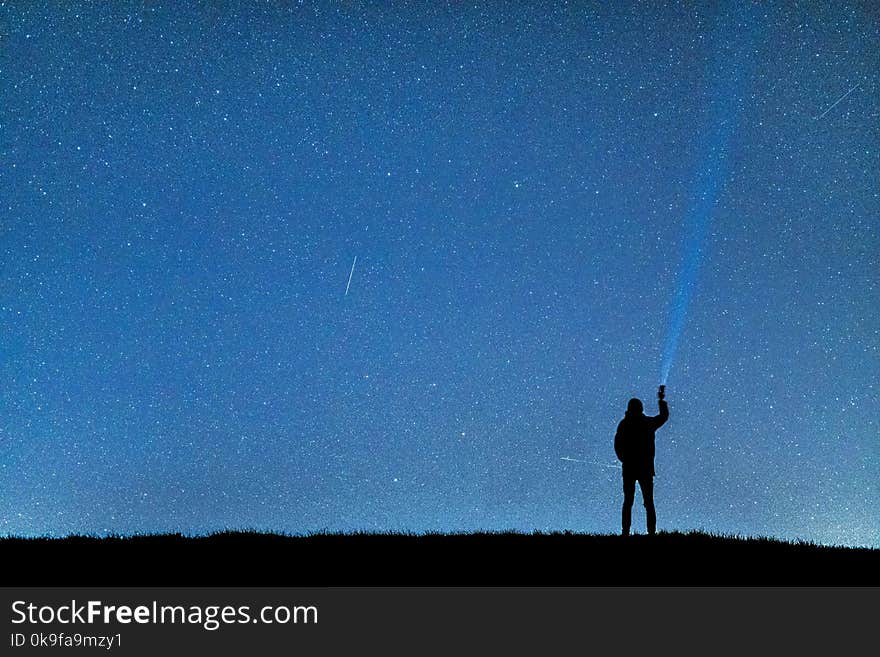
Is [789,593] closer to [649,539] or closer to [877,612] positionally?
[877,612]

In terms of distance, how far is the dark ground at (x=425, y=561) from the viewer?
24.4 ft

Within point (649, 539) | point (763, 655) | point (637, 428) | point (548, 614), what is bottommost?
point (763, 655)

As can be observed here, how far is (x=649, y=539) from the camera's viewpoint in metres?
9.83

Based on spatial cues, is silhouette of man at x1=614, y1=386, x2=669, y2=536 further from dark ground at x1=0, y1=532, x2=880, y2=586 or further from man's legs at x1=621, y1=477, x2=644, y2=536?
dark ground at x1=0, y1=532, x2=880, y2=586

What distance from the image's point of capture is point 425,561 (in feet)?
27.0

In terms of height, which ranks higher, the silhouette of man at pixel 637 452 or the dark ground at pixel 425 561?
the silhouette of man at pixel 637 452

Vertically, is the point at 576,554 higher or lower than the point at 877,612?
higher

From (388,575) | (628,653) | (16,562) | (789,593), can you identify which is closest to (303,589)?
(388,575)

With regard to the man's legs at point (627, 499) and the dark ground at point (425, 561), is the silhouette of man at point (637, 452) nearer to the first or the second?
the man's legs at point (627, 499)

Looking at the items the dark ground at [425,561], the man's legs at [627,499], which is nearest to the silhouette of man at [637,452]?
the man's legs at [627,499]

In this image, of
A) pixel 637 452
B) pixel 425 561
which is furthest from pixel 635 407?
pixel 425 561

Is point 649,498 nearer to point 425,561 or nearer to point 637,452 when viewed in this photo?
point 637,452

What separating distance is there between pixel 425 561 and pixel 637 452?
3.80 meters

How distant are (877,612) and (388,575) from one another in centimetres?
454
